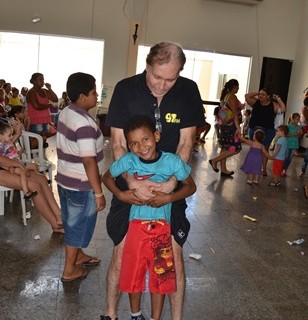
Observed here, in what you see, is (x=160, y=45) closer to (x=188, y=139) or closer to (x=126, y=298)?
(x=188, y=139)

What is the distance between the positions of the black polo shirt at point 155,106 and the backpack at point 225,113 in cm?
483

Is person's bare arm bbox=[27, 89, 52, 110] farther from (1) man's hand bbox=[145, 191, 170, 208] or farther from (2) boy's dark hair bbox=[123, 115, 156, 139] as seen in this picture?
(1) man's hand bbox=[145, 191, 170, 208]

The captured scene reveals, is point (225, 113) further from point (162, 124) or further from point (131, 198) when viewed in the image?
point (131, 198)

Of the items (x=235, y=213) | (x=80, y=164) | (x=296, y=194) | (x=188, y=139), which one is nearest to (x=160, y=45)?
(x=188, y=139)

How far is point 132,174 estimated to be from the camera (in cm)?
218

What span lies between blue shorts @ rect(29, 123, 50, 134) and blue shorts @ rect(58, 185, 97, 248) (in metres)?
4.22

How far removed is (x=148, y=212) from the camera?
86.2 inches

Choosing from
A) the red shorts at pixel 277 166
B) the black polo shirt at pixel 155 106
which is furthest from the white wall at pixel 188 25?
the black polo shirt at pixel 155 106

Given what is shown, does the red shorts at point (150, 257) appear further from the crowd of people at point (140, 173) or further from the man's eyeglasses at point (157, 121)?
the man's eyeglasses at point (157, 121)

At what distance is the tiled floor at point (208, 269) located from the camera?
276 centimetres

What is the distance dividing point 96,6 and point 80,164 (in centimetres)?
1074

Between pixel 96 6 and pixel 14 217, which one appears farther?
pixel 96 6

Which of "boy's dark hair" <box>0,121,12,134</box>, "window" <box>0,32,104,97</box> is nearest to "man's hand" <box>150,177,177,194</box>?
"boy's dark hair" <box>0,121,12,134</box>

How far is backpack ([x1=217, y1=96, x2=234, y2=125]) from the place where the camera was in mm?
7018
